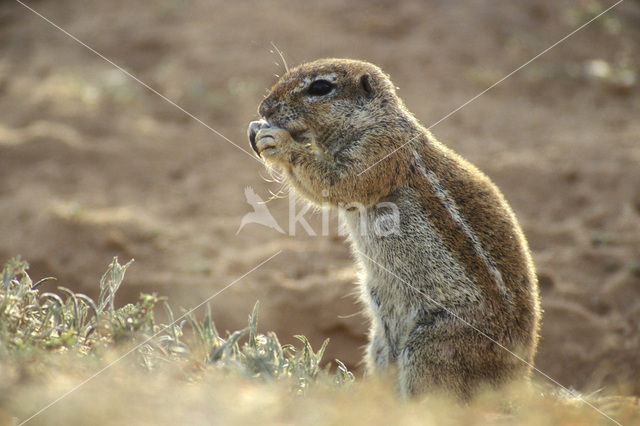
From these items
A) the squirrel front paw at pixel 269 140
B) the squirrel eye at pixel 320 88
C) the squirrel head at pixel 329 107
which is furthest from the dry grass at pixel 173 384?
the squirrel eye at pixel 320 88

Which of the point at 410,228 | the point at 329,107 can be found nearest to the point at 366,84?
the point at 329,107

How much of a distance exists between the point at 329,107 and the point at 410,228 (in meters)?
1.01

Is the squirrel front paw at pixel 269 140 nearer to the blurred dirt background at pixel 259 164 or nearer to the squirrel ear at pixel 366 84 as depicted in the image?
the squirrel ear at pixel 366 84

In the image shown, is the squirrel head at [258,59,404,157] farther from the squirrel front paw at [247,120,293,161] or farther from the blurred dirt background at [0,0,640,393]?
the blurred dirt background at [0,0,640,393]

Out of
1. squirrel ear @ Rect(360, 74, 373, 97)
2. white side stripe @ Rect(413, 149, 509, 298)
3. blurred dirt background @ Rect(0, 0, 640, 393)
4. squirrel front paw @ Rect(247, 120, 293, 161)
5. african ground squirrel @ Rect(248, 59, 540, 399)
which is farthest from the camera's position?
blurred dirt background @ Rect(0, 0, 640, 393)

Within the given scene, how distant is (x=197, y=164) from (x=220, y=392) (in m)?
5.04

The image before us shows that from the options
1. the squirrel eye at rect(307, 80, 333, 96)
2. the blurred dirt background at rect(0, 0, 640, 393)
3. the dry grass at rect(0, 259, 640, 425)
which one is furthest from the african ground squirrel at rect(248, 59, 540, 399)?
the blurred dirt background at rect(0, 0, 640, 393)

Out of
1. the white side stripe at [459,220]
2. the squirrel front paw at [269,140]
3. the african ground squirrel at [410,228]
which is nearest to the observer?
the african ground squirrel at [410,228]

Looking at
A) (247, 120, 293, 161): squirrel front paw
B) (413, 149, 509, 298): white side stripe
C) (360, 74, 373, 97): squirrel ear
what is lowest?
(413, 149, 509, 298): white side stripe

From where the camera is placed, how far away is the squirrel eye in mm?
4027

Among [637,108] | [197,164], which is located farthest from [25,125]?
[637,108]

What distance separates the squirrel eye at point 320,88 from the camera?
13.2 ft

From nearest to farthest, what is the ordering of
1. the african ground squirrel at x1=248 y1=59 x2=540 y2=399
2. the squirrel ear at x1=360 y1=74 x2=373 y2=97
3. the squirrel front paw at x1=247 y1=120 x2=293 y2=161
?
the african ground squirrel at x1=248 y1=59 x2=540 y2=399 → the squirrel front paw at x1=247 y1=120 x2=293 y2=161 → the squirrel ear at x1=360 y1=74 x2=373 y2=97

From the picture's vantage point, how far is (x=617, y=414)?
2795 mm
